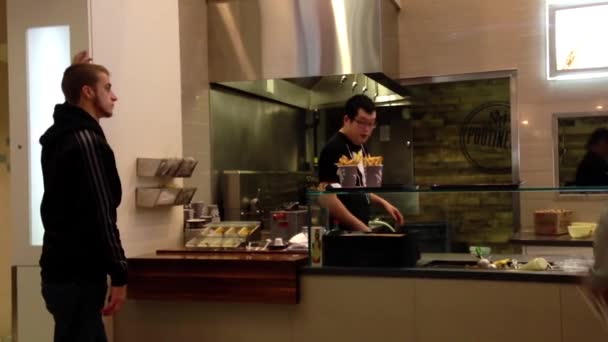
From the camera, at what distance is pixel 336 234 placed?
290 cm

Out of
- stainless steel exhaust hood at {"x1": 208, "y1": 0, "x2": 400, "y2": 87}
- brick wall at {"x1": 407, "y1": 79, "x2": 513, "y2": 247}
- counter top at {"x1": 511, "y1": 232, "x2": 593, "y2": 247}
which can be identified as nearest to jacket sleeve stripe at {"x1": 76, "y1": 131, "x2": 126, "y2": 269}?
counter top at {"x1": 511, "y1": 232, "x2": 593, "y2": 247}

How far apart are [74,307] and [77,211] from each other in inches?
13.3

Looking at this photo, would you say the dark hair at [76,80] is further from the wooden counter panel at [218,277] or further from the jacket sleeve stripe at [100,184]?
the wooden counter panel at [218,277]

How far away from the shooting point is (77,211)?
237 cm

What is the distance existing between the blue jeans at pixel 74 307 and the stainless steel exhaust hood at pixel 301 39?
267cm

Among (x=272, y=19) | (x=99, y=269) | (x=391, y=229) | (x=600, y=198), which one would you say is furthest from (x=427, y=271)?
(x=272, y=19)

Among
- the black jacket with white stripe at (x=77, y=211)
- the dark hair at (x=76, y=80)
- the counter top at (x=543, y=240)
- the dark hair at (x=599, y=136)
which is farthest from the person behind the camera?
the dark hair at (x=599, y=136)

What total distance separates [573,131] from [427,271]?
2530mm

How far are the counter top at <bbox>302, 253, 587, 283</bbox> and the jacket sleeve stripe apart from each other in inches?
33.0

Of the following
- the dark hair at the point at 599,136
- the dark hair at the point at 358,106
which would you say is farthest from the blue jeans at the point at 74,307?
the dark hair at the point at 599,136

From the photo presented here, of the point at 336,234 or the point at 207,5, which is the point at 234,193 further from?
the point at 336,234

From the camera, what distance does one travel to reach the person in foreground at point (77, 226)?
7.77ft

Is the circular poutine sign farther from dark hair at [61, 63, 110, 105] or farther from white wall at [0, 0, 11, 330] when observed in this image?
dark hair at [61, 63, 110, 105]

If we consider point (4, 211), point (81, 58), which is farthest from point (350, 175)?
point (4, 211)
